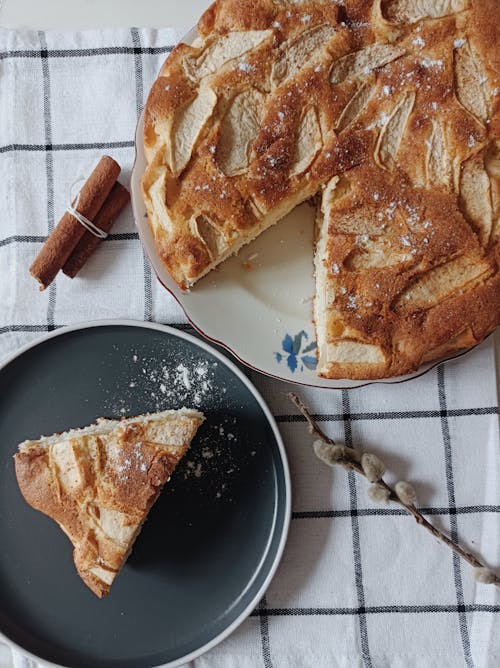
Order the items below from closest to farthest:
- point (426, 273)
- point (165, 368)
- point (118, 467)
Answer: point (426, 273) → point (118, 467) → point (165, 368)

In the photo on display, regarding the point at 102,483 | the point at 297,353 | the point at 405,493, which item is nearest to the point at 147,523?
the point at 102,483

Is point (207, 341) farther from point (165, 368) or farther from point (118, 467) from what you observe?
point (118, 467)

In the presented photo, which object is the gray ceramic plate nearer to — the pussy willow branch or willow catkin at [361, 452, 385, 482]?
the pussy willow branch

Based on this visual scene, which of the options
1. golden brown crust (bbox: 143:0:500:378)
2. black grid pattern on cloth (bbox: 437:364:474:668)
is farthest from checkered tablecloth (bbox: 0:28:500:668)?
golden brown crust (bbox: 143:0:500:378)

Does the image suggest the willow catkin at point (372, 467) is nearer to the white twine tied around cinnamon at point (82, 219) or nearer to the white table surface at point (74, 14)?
the white twine tied around cinnamon at point (82, 219)

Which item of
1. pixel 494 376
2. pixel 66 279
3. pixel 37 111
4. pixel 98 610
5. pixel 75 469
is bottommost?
pixel 98 610

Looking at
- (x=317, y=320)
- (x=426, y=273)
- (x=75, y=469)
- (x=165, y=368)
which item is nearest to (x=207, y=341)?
(x=165, y=368)
